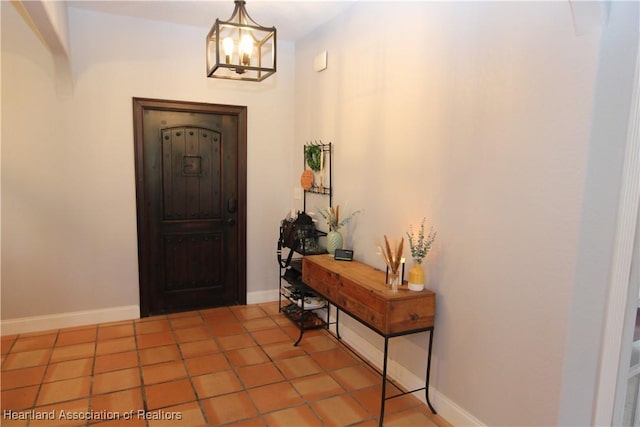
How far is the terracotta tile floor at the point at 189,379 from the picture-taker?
2424mm

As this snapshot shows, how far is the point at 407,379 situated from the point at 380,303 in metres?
0.77

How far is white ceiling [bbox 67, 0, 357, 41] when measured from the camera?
3271 mm

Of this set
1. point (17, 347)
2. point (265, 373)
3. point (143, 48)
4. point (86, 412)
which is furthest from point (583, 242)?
point (17, 347)

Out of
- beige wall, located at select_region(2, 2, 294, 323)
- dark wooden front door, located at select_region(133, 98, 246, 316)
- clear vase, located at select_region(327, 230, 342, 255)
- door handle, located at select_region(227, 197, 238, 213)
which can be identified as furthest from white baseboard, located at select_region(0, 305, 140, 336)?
clear vase, located at select_region(327, 230, 342, 255)

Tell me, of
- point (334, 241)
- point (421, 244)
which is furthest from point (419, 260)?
point (334, 241)

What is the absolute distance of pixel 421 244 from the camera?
2467mm

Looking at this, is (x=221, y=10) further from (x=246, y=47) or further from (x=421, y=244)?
(x=421, y=244)

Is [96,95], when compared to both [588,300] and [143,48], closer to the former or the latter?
[143,48]

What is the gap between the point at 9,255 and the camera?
3447 millimetres

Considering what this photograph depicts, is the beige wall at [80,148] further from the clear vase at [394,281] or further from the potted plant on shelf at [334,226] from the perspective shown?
the clear vase at [394,281]

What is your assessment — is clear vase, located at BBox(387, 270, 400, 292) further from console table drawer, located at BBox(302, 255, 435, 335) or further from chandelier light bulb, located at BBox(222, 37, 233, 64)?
chandelier light bulb, located at BBox(222, 37, 233, 64)

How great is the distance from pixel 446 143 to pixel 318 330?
2175 mm

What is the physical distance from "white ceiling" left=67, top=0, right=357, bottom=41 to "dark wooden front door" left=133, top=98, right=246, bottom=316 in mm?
741

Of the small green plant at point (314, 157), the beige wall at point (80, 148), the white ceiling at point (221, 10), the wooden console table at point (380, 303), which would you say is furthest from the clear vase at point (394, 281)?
the beige wall at point (80, 148)
